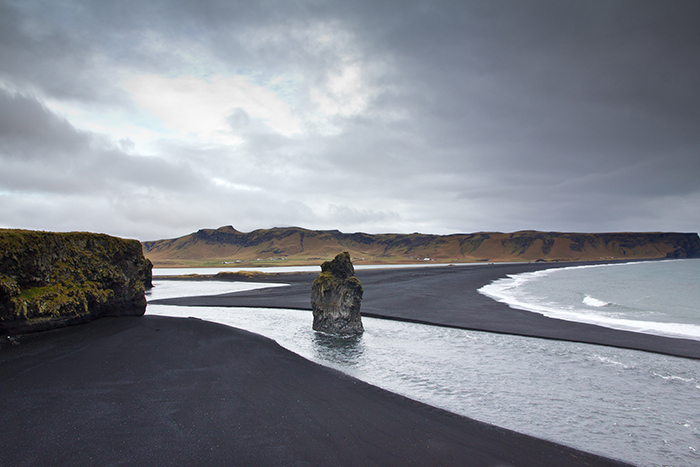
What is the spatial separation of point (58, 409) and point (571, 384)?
14.5 meters

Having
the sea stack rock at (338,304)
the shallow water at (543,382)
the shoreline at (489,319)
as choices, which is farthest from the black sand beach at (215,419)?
the shoreline at (489,319)

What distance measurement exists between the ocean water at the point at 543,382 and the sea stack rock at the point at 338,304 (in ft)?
2.88

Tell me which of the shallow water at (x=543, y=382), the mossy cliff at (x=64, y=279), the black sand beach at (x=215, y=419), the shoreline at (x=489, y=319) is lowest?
the shoreline at (x=489, y=319)

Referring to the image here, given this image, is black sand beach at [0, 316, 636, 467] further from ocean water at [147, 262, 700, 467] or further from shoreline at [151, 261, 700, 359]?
shoreline at [151, 261, 700, 359]

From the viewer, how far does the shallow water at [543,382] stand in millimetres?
7238

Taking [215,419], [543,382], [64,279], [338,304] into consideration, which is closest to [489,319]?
[338,304]

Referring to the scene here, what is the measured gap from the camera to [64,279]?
1474 cm

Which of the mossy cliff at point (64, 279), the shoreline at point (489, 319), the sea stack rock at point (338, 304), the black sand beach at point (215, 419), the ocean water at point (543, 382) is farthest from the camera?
the sea stack rock at point (338, 304)

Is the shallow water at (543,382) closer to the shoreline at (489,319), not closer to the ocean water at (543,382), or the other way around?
the ocean water at (543,382)

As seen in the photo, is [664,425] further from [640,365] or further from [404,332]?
[404,332]

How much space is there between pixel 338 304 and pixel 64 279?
13.3 meters

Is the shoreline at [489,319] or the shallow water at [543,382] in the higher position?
the shallow water at [543,382]

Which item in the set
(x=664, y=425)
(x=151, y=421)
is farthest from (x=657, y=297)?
(x=151, y=421)

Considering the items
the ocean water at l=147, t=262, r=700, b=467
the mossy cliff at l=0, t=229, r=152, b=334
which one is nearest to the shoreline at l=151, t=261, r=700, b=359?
the ocean water at l=147, t=262, r=700, b=467
